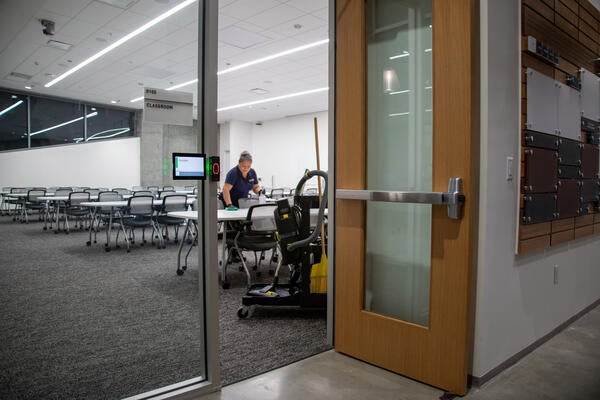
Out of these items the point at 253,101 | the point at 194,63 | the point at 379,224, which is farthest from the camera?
the point at 253,101

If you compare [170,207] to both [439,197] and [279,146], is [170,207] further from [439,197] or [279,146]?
[279,146]

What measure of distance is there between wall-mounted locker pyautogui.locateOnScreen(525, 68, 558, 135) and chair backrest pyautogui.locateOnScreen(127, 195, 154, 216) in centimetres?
536

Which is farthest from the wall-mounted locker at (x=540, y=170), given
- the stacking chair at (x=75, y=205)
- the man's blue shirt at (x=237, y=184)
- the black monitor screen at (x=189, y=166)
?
the stacking chair at (x=75, y=205)

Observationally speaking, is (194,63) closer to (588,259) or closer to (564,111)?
(564,111)

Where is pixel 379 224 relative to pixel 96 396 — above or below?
above

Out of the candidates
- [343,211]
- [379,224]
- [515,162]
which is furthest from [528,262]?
[343,211]

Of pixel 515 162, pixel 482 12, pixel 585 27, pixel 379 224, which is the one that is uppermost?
pixel 585 27

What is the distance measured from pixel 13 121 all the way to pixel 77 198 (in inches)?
167

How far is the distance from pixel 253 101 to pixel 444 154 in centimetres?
1015

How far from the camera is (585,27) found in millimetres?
3070

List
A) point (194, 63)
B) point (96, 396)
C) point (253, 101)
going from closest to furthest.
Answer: point (96, 396)
point (194, 63)
point (253, 101)

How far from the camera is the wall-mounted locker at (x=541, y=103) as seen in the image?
232 cm

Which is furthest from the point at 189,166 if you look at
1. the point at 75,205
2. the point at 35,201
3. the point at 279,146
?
the point at 279,146

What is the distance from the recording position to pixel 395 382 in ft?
6.77
